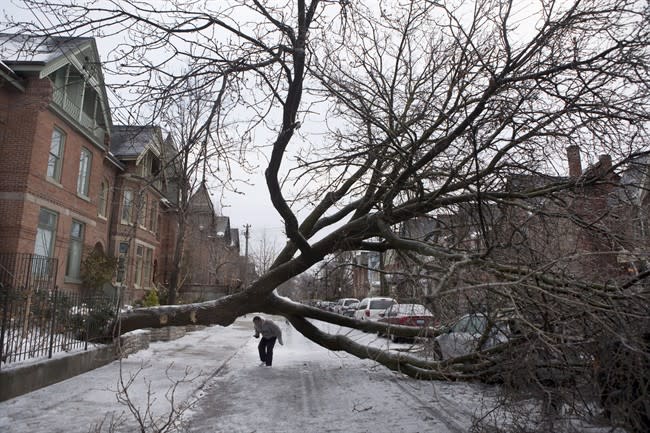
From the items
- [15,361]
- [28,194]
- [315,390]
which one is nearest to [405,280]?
[315,390]

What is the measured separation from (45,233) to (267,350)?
10677 mm

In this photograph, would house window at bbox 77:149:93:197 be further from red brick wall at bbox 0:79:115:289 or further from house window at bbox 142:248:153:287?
house window at bbox 142:248:153:287

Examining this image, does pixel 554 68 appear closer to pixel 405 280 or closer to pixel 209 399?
pixel 405 280

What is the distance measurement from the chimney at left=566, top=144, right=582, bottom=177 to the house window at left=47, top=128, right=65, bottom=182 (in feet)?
57.6

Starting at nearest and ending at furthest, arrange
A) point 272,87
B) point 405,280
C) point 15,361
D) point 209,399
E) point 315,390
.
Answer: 1. point 405,280
2. point 272,87
3. point 15,361
4. point 209,399
5. point 315,390

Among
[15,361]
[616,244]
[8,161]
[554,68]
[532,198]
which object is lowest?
[15,361]

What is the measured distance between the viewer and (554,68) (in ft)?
19.0

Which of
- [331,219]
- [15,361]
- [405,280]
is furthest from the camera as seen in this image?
[331,219]

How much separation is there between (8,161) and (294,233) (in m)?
13.3

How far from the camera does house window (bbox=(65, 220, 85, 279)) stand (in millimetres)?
20172

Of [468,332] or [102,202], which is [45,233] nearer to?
[102,202]

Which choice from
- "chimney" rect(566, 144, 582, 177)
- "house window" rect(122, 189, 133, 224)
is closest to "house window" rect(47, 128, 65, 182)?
"house window" rect(122, 189, 133, 224)

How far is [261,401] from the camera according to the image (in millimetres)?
8367

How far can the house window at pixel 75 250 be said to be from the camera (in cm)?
2017
